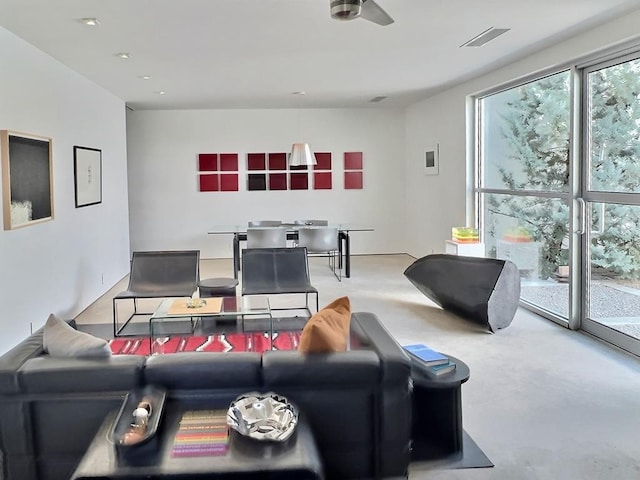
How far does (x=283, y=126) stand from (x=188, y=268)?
4686 millimetres

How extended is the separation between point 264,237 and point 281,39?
3.24 metres

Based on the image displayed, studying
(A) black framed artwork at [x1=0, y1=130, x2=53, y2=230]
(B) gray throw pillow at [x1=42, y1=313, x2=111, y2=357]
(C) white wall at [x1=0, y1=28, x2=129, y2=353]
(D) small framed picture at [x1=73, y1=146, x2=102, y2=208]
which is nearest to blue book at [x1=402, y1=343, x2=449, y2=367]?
(B) gray throw pillow at [x1=42, y1=313, x2=111, y2=357]

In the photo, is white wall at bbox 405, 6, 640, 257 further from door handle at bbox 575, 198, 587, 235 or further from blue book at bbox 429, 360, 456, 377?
blue book at bbox 429, 360, 456, 377

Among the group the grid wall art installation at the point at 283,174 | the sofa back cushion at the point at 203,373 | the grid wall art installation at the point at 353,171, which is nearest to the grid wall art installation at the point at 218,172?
the grid wall art installation at the point at 283,174

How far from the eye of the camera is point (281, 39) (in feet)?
16.3

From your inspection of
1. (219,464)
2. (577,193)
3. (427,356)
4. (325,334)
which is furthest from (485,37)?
(219,464)

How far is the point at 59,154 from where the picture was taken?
18.6 feet

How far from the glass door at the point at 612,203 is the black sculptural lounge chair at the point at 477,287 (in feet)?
2.11

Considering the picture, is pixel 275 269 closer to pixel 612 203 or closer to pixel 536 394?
pixel 536 394

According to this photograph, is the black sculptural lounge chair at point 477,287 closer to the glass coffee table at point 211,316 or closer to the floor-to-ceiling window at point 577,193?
the floor-to-ceiling window at point 577,193

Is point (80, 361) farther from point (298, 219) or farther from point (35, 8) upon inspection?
point (298, 219)

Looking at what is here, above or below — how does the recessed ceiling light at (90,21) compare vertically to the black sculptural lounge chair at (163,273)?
above

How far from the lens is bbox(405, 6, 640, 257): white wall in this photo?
5043 mm

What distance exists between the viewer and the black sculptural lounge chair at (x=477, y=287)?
5227mm
